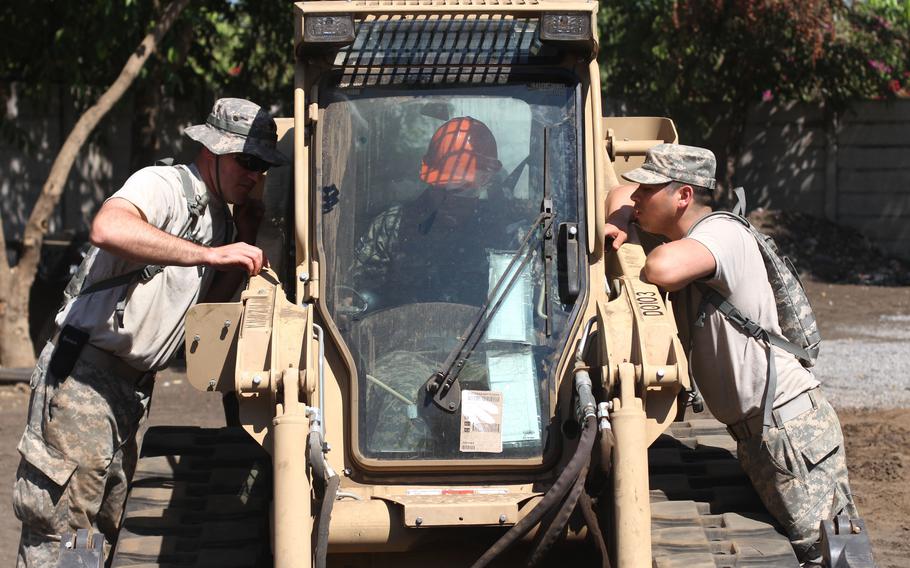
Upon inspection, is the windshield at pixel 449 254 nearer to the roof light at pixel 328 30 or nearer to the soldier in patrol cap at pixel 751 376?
the roof light at pixel 328 30

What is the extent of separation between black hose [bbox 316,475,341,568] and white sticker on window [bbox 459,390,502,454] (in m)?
0.50

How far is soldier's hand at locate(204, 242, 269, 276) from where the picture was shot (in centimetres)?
464

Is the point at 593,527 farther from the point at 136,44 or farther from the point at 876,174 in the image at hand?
the point at 876,174

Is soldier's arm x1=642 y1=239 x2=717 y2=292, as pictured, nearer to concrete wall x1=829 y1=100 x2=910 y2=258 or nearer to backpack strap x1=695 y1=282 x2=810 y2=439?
backpack strap x1=695 y1=282 x2=810 y2=439

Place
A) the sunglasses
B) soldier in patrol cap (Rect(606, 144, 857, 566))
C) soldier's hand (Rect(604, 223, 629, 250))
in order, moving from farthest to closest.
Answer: the sunglasses
soldier's hand (Rect(604, 223, 629, 250))
soldier in patrol cap (Rect(606, 144, 857, 566))

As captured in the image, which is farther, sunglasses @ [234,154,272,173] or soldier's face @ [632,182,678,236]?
sunglasses @ [234,154,272,173]

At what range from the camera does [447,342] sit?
14.7 ft

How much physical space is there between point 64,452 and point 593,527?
2133 mm

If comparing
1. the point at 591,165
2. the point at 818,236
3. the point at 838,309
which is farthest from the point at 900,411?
the point at 818,236

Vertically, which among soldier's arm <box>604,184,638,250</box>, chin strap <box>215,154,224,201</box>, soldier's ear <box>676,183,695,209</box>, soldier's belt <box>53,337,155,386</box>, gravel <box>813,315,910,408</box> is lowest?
gravel <box>813,315,910,408</box>

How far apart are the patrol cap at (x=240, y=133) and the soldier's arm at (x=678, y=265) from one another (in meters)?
1.52

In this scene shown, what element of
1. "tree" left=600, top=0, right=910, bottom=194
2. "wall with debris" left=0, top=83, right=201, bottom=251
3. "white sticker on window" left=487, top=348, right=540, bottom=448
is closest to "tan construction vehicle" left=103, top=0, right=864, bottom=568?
"white sticker on window" left=487, top=348, right=540, bottom=448

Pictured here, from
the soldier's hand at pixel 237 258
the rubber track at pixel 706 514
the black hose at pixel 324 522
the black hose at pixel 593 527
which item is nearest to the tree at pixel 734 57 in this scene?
the rubber track at pixel 706 514

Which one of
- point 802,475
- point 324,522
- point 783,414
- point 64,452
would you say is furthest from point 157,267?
point 802,475
